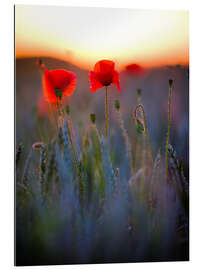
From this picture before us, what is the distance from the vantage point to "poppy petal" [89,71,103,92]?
8.24 feet

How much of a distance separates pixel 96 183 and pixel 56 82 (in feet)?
1.99

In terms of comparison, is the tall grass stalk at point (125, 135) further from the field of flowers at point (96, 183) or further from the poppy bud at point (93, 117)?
the poppy bud at point (93, 117)

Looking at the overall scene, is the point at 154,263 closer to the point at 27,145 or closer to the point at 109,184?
the point at 109,184

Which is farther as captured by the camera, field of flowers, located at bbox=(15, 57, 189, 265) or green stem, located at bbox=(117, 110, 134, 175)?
green stem, located at bbox=(117, 110, 134, 175)

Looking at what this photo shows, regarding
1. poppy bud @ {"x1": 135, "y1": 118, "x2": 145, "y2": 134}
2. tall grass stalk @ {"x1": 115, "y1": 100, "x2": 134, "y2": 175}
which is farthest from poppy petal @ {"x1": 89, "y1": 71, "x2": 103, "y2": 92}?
poppy bud @ {"x1": 135, "y1": 118, "x2": 145, "y2": 134}

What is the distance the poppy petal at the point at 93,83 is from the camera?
2.51 metres

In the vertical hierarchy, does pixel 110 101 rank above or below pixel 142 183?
above

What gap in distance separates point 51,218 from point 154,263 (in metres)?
0.67

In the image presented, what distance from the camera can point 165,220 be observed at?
254 cm

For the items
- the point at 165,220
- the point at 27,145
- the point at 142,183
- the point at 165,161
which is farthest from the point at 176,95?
the point at 27,145

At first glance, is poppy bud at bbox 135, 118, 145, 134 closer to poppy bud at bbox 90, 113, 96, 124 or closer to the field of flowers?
the field of flowers

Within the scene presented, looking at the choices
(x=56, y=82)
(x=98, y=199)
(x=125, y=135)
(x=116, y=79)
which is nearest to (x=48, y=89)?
(x=56, y=82)

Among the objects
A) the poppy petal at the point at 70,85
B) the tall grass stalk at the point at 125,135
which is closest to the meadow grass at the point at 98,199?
the tall grass stalk at the point at 125,135

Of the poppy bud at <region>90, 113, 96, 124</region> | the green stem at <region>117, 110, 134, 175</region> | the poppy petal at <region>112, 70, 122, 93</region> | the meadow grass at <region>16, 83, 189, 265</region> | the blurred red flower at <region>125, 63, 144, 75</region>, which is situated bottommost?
the meadow grass at <region>16, 83, 189, 265</region>
